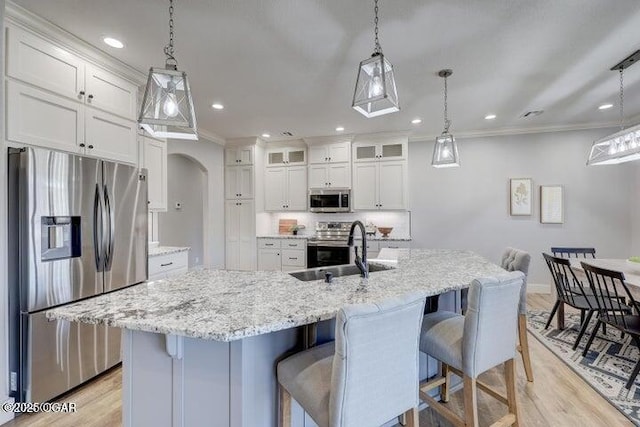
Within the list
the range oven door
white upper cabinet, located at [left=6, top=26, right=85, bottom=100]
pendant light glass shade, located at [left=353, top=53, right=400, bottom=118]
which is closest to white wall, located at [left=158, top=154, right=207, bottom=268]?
the range oven door

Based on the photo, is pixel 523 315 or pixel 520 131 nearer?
pixel 523 315

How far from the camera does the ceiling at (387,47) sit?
6.54 ft

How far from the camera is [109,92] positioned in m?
2.65

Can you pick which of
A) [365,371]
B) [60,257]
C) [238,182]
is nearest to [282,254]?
[238,182]

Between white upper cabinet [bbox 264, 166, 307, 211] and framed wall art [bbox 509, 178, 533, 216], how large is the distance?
11.4 feet

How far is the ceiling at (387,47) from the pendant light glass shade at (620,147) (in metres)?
0.63

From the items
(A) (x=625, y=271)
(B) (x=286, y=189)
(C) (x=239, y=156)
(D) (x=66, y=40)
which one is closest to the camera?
Result: (D) (x=66, y=40)

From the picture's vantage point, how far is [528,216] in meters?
4.85

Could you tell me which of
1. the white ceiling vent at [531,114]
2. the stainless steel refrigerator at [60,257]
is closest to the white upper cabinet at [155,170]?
the stainless steel refrigerator at [60,257]

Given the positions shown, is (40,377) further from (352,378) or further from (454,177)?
(454,177)

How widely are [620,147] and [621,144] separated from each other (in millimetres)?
29

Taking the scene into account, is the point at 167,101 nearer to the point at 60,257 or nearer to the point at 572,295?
the point at 60,257

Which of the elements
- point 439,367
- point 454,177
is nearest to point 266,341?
point 439,367

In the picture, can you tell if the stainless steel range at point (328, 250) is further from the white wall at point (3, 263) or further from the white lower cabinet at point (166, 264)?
the white wall at point (3, 263)
